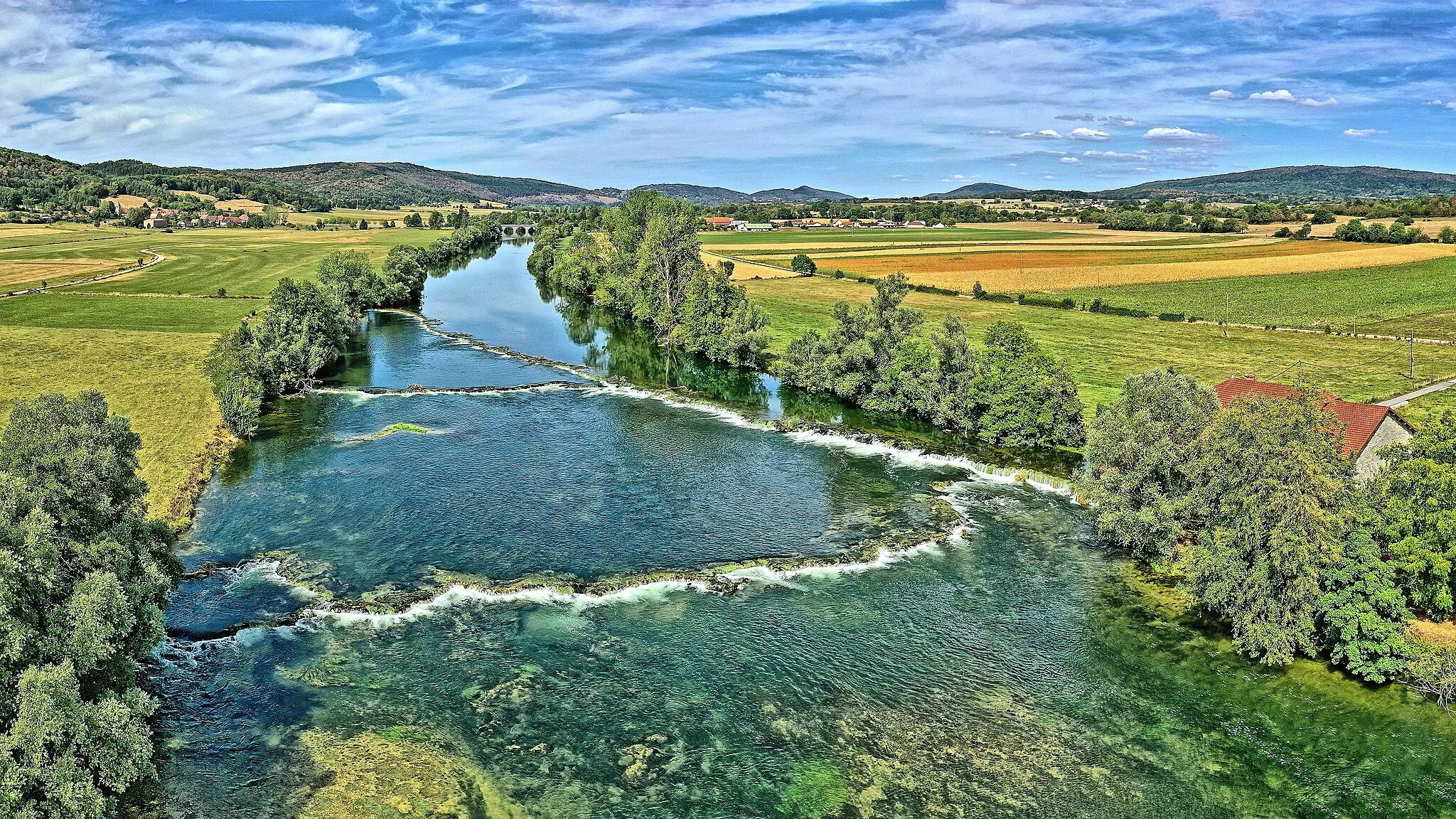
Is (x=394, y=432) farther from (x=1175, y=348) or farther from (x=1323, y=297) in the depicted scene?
(x=1323, y=297)

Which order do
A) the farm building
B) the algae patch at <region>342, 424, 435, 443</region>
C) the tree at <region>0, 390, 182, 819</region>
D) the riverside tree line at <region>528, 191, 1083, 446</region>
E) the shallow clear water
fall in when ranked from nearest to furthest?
the tree at <region>0, 390, 182, 819</region> < the farm building < the shallow clear water < the riverside tree line at <region>528, 191, 1083, 446</region> < the algae patch at <region>342, 424, 435, 443</region>

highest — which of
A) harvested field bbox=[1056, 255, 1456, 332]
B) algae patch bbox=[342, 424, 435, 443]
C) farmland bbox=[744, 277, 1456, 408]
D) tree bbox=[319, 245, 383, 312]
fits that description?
tree bbox=[319, 245, 383, 312]

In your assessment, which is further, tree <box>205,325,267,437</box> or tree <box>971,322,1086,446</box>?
tree <box>205,325,267,437</box>

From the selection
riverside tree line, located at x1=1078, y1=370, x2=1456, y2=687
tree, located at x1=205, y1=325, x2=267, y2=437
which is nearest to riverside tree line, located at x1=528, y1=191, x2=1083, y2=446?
riverside tree line, located at x1=1078, y1=370, x2=1456, y2=687

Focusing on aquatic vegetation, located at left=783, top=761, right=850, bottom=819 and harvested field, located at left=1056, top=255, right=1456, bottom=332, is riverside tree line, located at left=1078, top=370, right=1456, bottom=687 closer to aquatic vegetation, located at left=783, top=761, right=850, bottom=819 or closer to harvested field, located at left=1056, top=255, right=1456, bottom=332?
aquatic vegetation, located at left=783, top=761, right=850, bottom=819

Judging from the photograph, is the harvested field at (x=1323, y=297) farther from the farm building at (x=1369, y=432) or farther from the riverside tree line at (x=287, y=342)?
the riverside tree line at (x=287, y=342)

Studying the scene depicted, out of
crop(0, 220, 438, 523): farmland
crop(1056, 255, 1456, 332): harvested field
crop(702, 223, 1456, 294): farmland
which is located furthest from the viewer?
crop(702, 223, 1456, 294): farmland

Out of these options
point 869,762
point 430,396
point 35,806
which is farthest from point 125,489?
point 430,396
